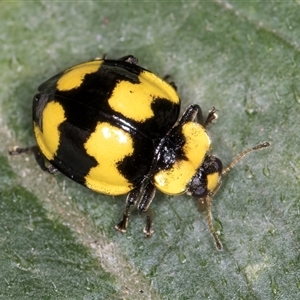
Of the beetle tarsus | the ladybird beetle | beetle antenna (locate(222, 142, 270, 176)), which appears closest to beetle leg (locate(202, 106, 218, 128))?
the ladybird beetle

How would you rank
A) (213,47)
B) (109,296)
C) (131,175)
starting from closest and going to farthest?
(109,296) < (131,175) < (213,47)

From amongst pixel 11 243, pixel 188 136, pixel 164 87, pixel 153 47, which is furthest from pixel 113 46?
pixel 11 243

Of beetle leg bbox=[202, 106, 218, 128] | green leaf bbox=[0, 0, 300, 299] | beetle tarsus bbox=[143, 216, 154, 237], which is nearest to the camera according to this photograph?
green leaf bbox=[0, 0, 300, 299]

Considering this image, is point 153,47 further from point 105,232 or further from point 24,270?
point 24,270

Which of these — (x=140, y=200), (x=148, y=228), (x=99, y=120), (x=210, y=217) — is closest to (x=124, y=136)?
(x=99, y=120)

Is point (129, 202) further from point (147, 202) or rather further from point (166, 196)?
point (166, 196)

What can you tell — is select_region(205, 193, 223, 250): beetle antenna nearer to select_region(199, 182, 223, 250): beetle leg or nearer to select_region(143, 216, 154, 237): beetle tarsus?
select_region(199, 182, 223, 250): beetle leg
